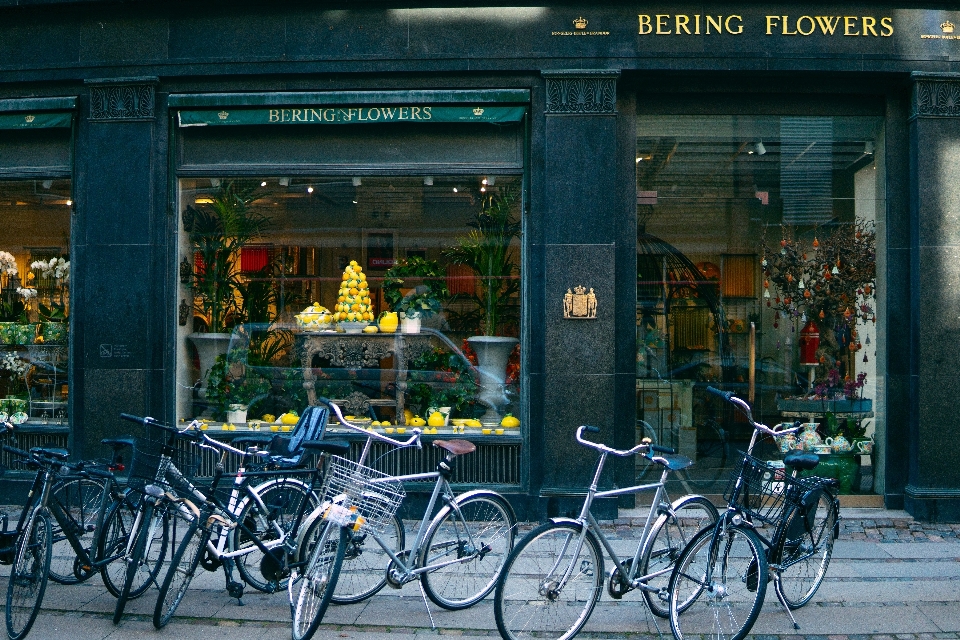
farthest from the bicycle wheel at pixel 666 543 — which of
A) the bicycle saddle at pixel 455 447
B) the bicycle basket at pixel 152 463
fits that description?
the bicycle basket at pixel 152 463

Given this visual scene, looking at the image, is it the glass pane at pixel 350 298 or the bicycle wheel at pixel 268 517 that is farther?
the glass pane at pixel 350 298

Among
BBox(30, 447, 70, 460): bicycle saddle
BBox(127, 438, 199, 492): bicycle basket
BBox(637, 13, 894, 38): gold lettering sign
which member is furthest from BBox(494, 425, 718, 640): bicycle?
BBox(637, 13, 894, 38): gold lettering sign

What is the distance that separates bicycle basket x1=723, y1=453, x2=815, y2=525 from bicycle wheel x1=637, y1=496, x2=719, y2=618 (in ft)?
0.76

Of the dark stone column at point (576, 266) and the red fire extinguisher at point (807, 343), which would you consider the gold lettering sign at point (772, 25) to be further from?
the red fire extinguisher at point (807, 343)

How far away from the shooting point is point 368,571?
6156mm

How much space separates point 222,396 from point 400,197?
2.87 m

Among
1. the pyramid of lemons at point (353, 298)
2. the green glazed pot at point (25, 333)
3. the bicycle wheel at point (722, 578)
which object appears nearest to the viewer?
the bicycle wheel at point (722, 578)

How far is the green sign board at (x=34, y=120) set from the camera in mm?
9102

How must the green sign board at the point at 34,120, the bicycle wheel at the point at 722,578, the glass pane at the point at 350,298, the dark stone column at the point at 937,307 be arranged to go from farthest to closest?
1. the glass pane at the point at 350,298
2. the green sign board at the point at 34,120
3. the dark stone column at the point at 937,307
4. the bicycle wheel at the point at 722,578

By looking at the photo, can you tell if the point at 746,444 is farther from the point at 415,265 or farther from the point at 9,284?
the point at 9,284

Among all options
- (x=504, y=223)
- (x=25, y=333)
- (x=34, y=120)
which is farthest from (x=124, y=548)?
(x=34, y=120)

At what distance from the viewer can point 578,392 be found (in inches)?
340

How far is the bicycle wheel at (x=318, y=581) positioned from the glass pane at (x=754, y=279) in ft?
15.2

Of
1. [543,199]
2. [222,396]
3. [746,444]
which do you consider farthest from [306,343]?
[746,444]
